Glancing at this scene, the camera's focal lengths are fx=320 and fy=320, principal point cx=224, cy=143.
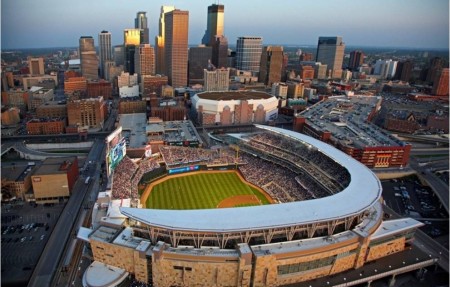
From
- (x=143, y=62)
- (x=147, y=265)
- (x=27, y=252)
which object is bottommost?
(x=27, y=252)

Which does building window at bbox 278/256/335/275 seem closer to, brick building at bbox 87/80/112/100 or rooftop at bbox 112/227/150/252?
rooftop at bbox 112/227/150/252

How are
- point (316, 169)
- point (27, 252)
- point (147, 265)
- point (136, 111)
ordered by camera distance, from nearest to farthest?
point (147, 265) < point (27, 252) < point (316, 169) < point (136, 111)

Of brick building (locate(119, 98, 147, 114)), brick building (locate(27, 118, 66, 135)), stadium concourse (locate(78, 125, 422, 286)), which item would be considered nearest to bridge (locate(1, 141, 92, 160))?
brick building (locate(27, 118, 66, 135))

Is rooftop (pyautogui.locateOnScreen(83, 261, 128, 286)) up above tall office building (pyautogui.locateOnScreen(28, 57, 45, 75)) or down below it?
below

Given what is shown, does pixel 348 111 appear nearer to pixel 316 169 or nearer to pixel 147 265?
pixel 316 169

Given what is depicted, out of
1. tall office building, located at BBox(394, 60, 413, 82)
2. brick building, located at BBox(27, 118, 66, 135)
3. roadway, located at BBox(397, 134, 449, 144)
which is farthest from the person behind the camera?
tall office building, located at BBox(394, 60, 413, 82)

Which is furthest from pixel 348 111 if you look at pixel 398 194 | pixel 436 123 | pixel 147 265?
pixel 147 265

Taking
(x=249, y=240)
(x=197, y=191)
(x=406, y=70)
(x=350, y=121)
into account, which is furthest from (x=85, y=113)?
(x=406, y=70)
